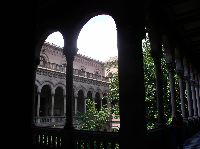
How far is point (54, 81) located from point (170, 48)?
16.5 m

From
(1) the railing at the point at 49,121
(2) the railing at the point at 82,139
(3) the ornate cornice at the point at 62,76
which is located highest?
(3) the ornate cornice at the point at 62,76

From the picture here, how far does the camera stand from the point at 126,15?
5.02m

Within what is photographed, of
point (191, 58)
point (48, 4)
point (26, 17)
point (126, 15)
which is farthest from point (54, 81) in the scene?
point (26, 17)

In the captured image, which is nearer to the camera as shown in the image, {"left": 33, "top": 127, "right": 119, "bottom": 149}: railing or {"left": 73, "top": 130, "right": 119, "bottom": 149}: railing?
{"left": 73, "top": 130, "right": 119, "bottom": 149}: railing

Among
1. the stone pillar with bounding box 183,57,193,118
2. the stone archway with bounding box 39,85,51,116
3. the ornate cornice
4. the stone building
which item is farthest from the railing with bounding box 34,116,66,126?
the stone pillar with bounding box 183,57,193,118

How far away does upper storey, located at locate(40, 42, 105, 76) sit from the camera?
2708cm

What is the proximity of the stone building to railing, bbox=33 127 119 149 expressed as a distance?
43.3 ft

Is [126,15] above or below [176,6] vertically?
below

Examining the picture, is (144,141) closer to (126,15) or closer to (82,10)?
(126,15)

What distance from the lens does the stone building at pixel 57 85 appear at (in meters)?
21.7

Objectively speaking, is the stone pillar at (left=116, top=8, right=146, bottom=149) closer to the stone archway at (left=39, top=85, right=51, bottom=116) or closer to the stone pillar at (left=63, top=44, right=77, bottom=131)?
the stone pillar at (left=63, top=44, right=77, bottom=131)

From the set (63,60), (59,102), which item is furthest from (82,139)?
(63,60)

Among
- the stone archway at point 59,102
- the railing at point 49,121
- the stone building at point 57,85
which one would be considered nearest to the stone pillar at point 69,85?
the stone building at point 57,85

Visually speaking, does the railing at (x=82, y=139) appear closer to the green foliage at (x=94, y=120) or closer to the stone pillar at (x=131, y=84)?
the stone pillar at (x=131, y=84)
